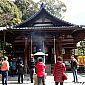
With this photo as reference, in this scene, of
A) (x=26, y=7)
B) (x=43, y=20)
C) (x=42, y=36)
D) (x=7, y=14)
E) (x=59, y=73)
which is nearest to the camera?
(x=59, y=73)

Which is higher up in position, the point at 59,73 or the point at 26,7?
the point at 26,7

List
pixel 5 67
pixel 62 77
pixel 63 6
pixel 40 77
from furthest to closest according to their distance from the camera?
pixel 63 6, pixel 5 67, pixel 40 77, pixel 62 77

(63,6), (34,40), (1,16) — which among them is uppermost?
(63,6)

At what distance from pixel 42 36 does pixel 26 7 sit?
95.8 feet

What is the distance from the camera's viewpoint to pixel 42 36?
25.4m

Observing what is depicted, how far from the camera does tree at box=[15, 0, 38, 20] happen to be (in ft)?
174

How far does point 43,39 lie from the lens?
25.5 m

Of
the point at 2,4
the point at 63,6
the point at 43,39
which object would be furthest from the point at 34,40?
the point at 63,6

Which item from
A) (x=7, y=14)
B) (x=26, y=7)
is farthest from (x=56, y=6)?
(x=7, y=14)

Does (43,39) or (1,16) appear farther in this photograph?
(1,16)

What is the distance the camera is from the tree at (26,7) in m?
53.0

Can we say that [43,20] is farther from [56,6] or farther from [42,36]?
[56,6]

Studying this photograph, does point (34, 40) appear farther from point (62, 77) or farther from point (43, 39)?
point (62, 77)

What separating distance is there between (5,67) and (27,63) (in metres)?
10.4
